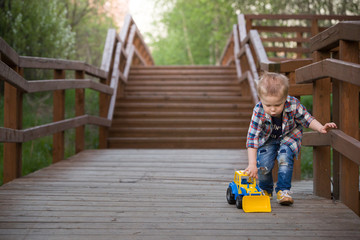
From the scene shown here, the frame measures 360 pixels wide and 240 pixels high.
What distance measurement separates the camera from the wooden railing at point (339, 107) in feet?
8.57

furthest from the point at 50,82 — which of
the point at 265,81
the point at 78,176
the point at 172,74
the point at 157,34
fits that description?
the point at 157,34

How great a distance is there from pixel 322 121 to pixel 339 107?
34 cm

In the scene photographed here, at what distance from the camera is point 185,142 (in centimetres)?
728

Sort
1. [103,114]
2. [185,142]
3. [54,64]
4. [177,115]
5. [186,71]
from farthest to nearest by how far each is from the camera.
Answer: [186,71], [177,115], [185,142], [103,114], [54,64]

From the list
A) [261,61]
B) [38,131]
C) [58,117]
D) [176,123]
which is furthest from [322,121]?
[176,123]

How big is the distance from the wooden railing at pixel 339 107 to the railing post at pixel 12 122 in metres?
2.50

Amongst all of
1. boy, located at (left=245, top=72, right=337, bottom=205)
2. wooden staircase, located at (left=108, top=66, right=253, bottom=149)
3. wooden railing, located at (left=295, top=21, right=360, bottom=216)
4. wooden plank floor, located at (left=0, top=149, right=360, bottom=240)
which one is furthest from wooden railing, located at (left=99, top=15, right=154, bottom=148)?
wooden railing, located at (left=295, top=21, right=360, bottom=216)

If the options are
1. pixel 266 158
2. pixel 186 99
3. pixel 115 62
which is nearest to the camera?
pixel 266 158

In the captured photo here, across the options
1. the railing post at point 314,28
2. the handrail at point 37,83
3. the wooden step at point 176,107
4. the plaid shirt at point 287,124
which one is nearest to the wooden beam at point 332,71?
the plaid shirt at point 287,124

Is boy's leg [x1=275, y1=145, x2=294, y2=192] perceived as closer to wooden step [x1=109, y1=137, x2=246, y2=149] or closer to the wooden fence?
the wooden fence

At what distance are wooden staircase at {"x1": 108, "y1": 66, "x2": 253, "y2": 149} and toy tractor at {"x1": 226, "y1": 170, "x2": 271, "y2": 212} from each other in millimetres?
4239

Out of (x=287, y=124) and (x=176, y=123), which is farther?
(x=176, y=123)

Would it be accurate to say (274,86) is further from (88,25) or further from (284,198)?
(88,25)

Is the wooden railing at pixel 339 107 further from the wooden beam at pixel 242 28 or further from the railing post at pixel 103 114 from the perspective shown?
the wooden beam at pixel 242 28
